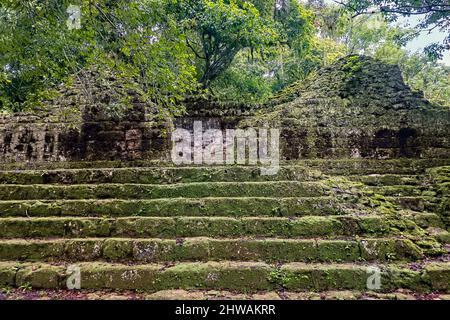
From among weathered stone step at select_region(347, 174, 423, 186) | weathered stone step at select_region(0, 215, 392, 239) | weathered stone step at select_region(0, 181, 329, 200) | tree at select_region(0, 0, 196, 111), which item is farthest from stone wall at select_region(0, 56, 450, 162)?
weathered stone step at select_region(0, 215, 392, 239)

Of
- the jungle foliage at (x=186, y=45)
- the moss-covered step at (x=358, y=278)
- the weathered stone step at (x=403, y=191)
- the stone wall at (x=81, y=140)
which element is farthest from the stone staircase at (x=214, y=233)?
the stone wall at (x=81, y=140)

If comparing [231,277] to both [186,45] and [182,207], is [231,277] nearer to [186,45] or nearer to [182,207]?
[182,207]

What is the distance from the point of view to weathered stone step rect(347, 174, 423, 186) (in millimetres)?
6027

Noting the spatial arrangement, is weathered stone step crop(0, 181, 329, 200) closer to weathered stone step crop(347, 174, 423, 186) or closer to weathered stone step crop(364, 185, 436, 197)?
weathered stone step crop(364, 185, 436, 197)

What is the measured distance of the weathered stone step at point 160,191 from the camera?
4551 mm

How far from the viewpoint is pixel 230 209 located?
4.23 m

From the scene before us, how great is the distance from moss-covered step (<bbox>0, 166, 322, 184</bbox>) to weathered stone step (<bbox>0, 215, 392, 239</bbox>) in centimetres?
103

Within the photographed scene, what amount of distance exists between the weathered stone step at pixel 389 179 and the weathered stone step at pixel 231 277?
289cm

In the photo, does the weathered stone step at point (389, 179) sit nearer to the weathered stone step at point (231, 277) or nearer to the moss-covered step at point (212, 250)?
the moss-covered step at point (212, 250)

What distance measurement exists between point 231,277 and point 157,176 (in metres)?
2.30

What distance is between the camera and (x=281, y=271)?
333 centimetres

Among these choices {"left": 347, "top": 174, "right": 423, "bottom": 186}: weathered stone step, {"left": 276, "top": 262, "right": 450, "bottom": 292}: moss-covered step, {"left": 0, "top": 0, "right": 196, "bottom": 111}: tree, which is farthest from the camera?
{"left": 347, "top": 174, "right": 423, "bottom": 186}: weathered stone step

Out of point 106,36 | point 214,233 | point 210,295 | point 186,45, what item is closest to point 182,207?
point 214,233

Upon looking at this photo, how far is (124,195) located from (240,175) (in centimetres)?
186
